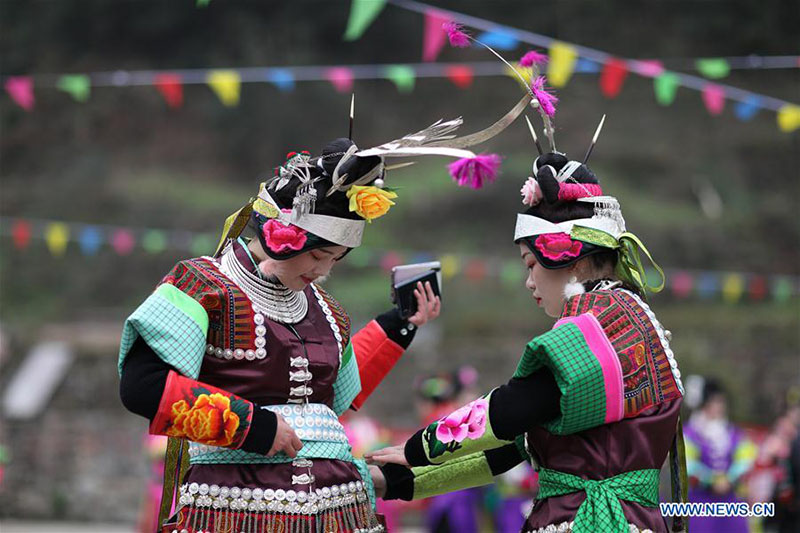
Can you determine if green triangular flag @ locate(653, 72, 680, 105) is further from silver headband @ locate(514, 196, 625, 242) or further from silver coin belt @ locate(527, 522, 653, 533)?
silver coin belt @ locate(527, 522, 653, 533)

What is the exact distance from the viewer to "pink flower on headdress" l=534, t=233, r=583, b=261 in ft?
9.73

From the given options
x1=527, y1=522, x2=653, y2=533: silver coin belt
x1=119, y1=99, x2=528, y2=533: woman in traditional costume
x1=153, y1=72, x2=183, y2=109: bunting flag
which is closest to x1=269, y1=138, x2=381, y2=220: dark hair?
x1=119, y1=99, x2=528, y2=533: woman in traditional costume

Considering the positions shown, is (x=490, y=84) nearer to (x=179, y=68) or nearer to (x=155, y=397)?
(x=179, y=68)

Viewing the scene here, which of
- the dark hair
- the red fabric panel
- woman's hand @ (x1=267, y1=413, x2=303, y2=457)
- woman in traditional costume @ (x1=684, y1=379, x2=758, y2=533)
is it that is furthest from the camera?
woman in traditional costume @ (x1=684, y1=379, x2=758, y2=533)

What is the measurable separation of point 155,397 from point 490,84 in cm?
1625

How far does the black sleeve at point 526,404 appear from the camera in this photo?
9.19 feet

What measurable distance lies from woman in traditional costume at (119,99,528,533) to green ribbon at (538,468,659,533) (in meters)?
0.56

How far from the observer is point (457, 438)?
9.68ft

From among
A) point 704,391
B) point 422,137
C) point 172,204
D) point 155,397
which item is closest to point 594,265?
point 422,137

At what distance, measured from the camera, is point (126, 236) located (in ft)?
31.2

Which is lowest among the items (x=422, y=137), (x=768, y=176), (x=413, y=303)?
(x=413, y=303)

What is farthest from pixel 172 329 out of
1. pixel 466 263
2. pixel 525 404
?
pixel 466 263

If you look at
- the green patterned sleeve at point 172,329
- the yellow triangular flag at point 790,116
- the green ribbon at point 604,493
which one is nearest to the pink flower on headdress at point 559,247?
the green ribbon at point 604,493

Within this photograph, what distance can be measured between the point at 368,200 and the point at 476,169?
47 centimetres
